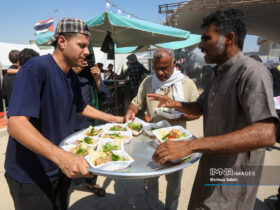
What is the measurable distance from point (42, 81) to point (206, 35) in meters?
1.36

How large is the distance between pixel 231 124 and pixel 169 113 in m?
1.00

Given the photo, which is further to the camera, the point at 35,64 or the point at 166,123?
the point at 166,123

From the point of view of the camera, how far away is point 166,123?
216 cm

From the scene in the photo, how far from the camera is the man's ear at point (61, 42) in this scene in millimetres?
1516

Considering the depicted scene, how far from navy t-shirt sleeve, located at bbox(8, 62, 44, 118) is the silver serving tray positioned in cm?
52

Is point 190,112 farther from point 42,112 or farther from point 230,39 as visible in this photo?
point 42,112

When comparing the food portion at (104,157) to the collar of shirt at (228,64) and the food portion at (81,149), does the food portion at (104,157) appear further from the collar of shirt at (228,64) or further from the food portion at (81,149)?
the collar of shirt at (228,64)

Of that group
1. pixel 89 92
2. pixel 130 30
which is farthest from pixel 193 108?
pixel 130 30

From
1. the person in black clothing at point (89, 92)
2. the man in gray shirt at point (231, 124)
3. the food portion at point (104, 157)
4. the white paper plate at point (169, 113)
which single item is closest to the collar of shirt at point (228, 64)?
the man in gray shirt at point (231, 124)

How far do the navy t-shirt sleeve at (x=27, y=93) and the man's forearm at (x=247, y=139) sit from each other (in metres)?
1.25

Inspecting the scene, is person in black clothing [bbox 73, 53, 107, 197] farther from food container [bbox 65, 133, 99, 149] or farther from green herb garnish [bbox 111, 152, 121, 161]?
green herb garnish [bbox 111, 152, 121, 161]

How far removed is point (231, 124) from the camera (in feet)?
4.32

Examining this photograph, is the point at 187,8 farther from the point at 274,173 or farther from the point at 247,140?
the point at 247,140

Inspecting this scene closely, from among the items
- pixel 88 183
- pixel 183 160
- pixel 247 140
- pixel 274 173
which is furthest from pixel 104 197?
pixel 274 173
